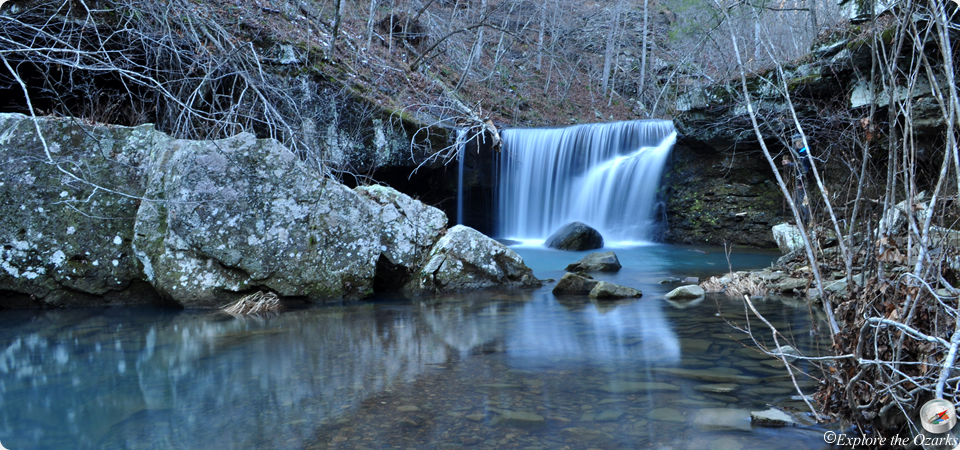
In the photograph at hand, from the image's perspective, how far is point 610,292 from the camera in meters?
6.71

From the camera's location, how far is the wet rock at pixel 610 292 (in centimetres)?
670

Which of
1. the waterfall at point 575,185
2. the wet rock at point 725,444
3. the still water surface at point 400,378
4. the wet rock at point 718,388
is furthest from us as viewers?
the waterfall at point 575,185

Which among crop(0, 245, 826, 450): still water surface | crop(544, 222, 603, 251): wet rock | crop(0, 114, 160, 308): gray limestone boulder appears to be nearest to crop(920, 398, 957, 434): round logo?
crop(0, 245, 826, 450): still water surface

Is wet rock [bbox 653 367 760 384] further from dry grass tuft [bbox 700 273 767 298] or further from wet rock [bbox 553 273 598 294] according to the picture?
wet rock [bbox 553 273 598 294]

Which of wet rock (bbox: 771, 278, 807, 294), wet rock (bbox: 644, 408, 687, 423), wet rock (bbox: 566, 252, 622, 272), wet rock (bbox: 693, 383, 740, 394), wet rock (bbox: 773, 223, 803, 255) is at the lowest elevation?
wet rock (bbox: 644, 408, 687, 423)

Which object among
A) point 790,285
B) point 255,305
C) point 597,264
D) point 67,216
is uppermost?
point 67,216

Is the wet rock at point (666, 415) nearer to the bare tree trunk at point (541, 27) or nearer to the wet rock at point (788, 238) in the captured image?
the wet rock at point (788, 238)

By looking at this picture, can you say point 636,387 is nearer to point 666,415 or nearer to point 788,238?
point 666,415

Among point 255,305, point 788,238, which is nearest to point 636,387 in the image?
point 255,305

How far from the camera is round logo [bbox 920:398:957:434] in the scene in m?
1.99

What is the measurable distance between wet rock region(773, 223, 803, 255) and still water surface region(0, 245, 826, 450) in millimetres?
3088

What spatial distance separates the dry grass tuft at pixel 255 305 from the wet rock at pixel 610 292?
12.1ft

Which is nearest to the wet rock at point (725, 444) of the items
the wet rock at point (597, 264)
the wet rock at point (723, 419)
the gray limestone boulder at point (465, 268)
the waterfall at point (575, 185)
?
the wet rock at point (723, 419)

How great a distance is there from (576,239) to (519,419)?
8.98 metres
